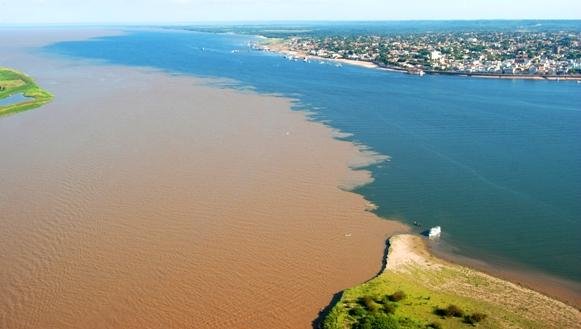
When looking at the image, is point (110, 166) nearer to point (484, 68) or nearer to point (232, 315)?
point (232, 315)

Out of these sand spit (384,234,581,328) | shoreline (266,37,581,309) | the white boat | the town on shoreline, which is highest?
the town on shoreline

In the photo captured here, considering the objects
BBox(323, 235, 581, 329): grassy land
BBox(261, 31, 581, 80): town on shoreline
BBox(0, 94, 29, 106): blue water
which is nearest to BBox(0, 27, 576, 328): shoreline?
BBox(323, 235, 581, 329): grassy land

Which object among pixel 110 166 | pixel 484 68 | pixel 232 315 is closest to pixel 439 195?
pixel 232 315

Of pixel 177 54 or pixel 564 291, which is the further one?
pixel 177 54

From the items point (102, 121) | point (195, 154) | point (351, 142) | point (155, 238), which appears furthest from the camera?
point (102, 121)

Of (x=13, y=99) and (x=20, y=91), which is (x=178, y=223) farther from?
(x=20, y=91)

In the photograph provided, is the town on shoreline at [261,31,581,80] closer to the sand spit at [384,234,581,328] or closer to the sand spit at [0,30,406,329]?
the sand spit at [0,30,406,329]

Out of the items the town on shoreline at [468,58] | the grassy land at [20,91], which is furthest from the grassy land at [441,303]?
the town on shoreline at [468,58]

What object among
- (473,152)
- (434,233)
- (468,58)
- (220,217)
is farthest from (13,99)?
(468,58)
